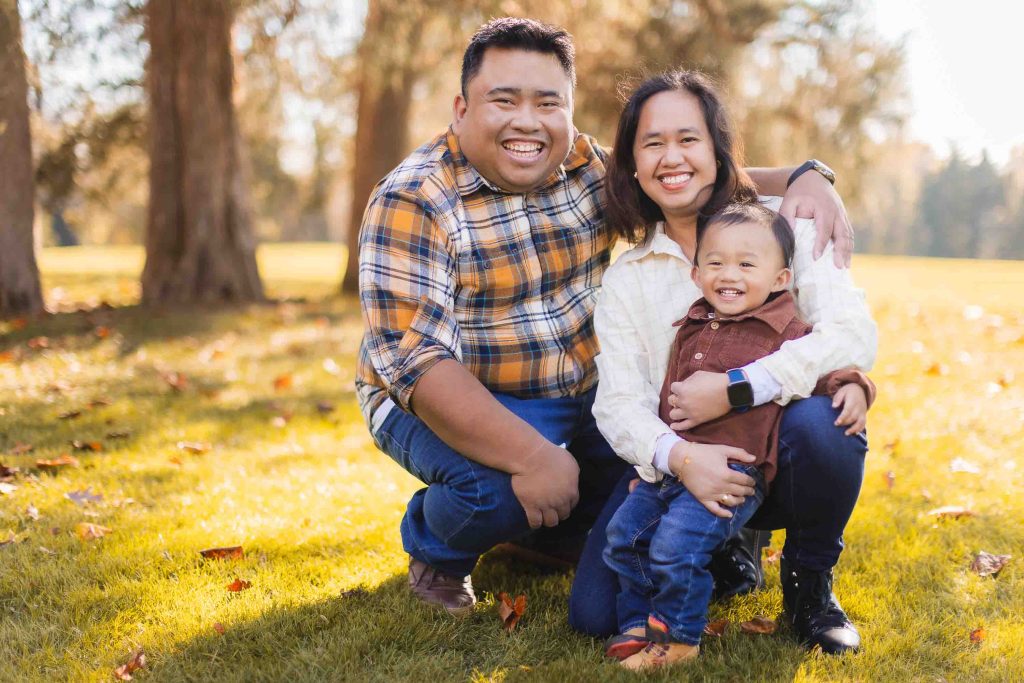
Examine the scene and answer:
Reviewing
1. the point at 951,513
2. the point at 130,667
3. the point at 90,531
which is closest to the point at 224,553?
the point at 90,531

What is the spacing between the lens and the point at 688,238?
2836 millimetres

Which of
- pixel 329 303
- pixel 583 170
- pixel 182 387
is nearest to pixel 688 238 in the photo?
pixel 583 170

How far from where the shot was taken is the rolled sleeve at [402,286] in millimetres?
2680

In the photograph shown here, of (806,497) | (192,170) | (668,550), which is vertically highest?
(192,170)

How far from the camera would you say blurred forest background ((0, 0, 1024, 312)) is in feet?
26.1

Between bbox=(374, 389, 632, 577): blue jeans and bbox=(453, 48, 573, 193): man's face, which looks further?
bbox=(453, 48, 573, 193): man's face

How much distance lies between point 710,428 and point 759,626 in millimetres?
630

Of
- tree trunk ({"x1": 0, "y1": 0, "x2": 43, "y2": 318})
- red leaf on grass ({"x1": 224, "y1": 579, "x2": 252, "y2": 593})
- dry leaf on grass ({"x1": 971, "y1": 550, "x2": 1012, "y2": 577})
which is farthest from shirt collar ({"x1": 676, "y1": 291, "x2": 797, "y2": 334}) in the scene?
tree trunk ({"x1": 0, "y1": 0, "x2": 43, "y2": 318})

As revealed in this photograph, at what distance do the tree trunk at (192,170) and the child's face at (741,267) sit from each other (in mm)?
7463

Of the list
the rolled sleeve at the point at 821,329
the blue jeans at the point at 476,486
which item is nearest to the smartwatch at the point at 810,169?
the rolled sleeve at the point at 821,329

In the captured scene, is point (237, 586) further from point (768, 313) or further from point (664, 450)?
point (768, 313)

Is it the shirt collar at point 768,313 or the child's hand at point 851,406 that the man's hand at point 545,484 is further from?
the child's hand at point 851,406

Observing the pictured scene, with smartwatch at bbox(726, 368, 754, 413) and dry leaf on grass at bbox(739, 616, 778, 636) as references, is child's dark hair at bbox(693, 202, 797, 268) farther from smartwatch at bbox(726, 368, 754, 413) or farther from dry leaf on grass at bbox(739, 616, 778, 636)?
dry leaf on grass at bbox(739, 616, 778, 636)

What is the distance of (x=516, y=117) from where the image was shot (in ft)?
9.25
